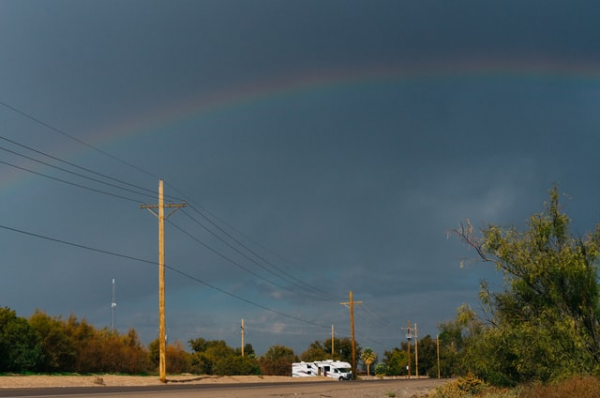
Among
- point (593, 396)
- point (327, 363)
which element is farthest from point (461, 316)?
point (327, 363)

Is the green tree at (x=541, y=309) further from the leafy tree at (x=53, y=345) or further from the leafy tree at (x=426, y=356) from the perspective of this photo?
the leafy tree at (x=426, y=356)

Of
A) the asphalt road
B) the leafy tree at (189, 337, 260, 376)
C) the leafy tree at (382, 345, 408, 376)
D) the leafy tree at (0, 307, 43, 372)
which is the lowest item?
the leafy tree at (382, 345, 408, 376)

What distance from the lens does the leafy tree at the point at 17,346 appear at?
1720 inches

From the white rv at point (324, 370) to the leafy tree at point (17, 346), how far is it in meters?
55.0

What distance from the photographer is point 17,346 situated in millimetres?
44438

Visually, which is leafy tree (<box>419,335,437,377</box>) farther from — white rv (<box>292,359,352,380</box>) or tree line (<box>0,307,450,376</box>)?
tree line (<box>0,307,450,376</box>)

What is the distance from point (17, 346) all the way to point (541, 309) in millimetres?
32167

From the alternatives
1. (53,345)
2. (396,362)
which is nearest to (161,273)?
(53,345)

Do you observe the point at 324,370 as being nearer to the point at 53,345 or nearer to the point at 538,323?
the point at 53,345

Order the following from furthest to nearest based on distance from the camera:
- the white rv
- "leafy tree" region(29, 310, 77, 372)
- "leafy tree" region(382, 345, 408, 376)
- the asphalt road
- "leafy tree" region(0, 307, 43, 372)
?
"leafy tree" region(382, 345, 408, 376)
the white rv
"leafy tree" region(29, 310, 77, 372)
"leafy tree" region(0, 307, 43, 372)
the asphalt road

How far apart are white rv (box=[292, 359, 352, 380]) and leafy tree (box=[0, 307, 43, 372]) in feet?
181

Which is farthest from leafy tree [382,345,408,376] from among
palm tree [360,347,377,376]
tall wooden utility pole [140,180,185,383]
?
tall wooden utility pole [140,180,185,383]

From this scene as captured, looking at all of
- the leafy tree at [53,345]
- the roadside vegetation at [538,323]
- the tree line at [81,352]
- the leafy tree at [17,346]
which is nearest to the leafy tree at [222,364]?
the tree line at [81,352]

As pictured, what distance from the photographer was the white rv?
96.6 metres
